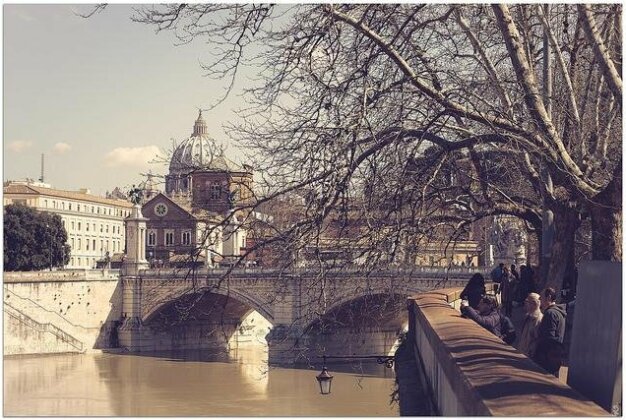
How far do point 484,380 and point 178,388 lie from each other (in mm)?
40038

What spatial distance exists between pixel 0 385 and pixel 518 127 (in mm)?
4942

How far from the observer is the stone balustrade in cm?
464

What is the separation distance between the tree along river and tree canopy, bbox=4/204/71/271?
9.14 meters

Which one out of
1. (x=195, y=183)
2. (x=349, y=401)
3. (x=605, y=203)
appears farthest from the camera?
(x=349, y=401)

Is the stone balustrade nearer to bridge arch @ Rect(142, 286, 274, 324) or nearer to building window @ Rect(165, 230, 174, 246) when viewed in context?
bridge arch @ Rect(142, 286, 274, 324)

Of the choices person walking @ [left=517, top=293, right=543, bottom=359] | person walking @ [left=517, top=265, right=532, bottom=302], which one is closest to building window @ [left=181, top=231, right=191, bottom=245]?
person walking @ [left=517, top=265, right=532, bottom=302]

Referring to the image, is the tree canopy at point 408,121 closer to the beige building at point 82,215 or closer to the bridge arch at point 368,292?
the bridge arch at point 368,292

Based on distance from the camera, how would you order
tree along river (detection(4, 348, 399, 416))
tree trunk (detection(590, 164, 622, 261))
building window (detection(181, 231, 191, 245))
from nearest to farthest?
tree trunk (detection(590, 164, 622, 261)) < tree along river (detection(4, 348, 399, 416)) < building window (detection(181, 231, 191, 245))

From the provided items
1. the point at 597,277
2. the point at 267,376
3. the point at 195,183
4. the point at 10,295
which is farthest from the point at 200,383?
the point at 597,277

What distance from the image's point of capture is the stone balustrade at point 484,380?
15.2 feet

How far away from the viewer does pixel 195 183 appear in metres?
15.9

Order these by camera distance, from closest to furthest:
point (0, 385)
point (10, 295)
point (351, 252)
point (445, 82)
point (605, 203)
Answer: point (0, 385), point (605, 203), point (445, 82), point (351, 252), point (10, 295)

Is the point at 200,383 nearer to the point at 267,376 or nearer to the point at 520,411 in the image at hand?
the point at 267,376

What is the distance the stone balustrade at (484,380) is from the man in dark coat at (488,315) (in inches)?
7.1
